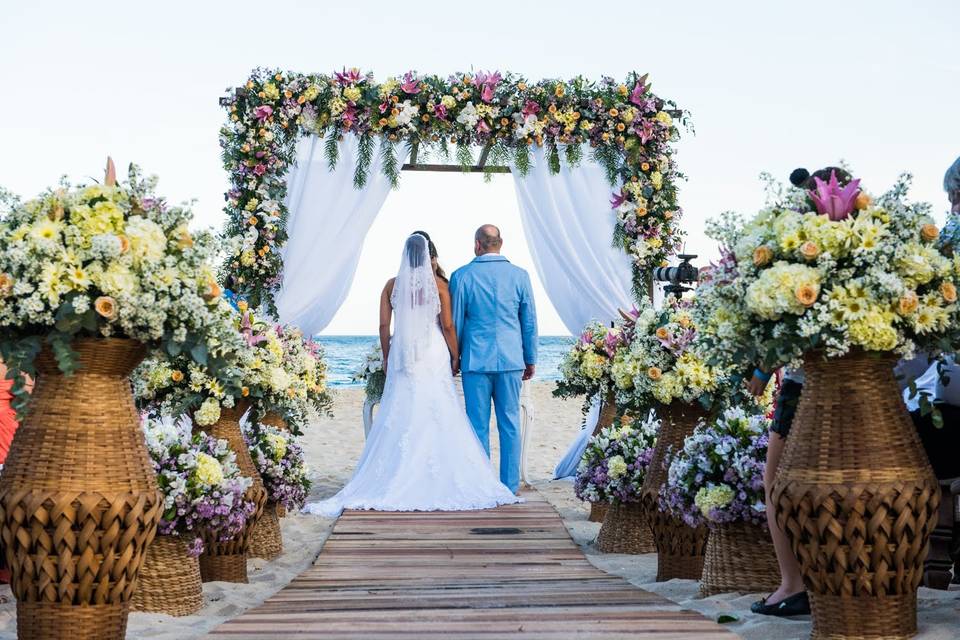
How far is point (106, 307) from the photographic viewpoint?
121 inches

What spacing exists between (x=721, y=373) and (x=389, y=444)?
10.5 feet

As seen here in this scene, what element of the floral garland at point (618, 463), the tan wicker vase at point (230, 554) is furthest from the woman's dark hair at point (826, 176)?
the tan wicker vase at point (230, 554)

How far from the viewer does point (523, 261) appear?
19.3 metres

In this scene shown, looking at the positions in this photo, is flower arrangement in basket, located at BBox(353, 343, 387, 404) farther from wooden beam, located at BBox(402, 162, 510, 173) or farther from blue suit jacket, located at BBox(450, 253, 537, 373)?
wooden beam, located at BBox(402, 162, 510, 173)

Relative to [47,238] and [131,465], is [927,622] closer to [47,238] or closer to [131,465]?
[131,465]

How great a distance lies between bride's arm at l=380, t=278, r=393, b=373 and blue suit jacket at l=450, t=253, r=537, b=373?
481 mm

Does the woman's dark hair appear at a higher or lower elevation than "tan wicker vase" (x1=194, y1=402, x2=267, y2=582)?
higher

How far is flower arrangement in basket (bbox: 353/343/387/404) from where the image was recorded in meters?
8.98

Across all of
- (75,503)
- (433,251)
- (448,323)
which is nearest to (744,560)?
(75,503)

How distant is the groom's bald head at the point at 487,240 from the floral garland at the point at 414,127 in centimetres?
124

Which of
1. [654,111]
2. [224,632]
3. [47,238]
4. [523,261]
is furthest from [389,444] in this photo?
[523,261]

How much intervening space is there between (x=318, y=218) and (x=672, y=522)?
495 cm

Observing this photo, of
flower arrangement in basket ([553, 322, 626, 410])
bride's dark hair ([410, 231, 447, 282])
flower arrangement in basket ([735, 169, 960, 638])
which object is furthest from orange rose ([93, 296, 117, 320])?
flower arrangement in basket ([553, 322, 626, 410])

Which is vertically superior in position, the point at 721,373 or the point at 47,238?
the point at 47,238
